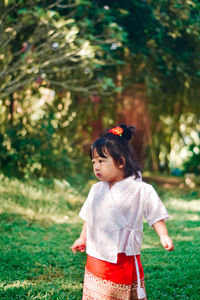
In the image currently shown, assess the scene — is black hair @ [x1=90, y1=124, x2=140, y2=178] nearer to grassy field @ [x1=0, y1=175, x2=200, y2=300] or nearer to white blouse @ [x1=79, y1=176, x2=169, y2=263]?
white blouse @ [x1=79, y1=176, x2=169, y2=263]

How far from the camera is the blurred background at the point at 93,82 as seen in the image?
6.03m

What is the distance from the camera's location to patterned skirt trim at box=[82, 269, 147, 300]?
236 cm

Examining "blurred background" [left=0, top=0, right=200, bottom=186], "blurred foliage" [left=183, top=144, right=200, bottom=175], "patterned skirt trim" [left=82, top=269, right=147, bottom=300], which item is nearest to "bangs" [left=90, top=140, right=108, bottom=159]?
"patterned skirt trim" [left=82, top=269, right=147, bottom=300]

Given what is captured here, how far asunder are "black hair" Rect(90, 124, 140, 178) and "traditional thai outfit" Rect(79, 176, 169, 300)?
0.24 feet

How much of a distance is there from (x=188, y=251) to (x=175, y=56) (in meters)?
4.27

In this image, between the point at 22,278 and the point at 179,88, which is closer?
the point at 22,278

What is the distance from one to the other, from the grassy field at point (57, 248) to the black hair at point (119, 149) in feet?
3.78

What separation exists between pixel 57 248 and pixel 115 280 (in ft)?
6.39

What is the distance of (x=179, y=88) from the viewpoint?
8.62 m

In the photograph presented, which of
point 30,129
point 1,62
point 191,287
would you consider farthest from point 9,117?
point 191,287

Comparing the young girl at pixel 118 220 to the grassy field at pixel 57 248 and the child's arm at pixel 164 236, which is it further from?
the grassy field at pixel 57 248

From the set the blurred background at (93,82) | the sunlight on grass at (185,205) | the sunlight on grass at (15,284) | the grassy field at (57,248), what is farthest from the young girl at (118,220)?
the sunlight on grass at (185,205)

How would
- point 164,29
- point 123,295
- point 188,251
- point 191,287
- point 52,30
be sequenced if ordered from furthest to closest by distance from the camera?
1. point 164,29
2. point 52,30
3. point 188,251
4. point 191,287
5. point 123,295

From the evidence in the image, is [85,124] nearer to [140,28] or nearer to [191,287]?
[140,28]
